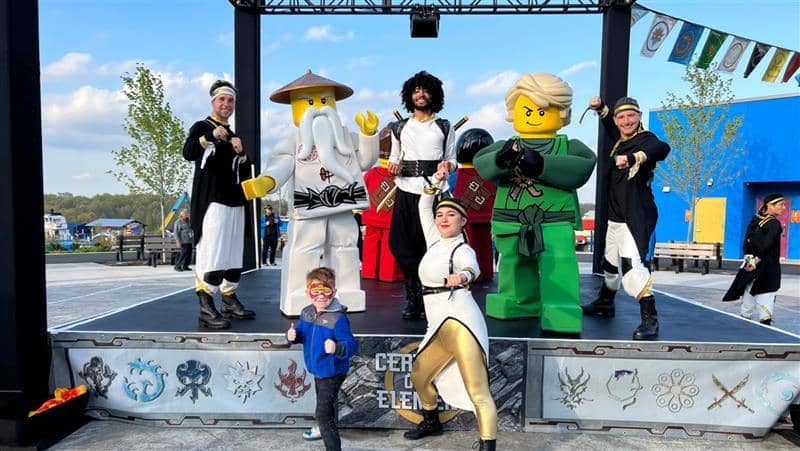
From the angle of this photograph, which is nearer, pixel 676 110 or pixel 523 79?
pixel 523 79

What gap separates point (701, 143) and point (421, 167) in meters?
14.1

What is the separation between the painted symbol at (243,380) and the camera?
3.05 meters

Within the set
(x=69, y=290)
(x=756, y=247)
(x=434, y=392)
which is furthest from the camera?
(x=69, y=290)

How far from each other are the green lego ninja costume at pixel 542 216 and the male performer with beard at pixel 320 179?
0.92m

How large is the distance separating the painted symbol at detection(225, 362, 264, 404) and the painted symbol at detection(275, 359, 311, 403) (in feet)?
0.44

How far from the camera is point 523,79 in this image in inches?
138

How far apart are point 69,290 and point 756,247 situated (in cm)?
939

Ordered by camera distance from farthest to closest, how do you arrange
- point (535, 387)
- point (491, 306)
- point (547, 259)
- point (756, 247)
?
1. point (756, 247)
2. point (491, 306)
3. point (547, 259)
4. point (535, 387)

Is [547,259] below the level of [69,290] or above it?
above

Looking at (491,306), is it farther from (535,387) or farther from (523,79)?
(523,79)

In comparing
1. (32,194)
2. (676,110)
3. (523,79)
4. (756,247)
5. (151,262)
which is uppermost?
(676,110)

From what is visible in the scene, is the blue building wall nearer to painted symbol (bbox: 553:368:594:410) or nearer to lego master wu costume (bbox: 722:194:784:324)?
lego master wu costume (bbox: 722:194:784:324)

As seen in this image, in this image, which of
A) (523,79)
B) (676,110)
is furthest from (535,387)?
(676,110)

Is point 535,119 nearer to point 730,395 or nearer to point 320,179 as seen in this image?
point 320,179
